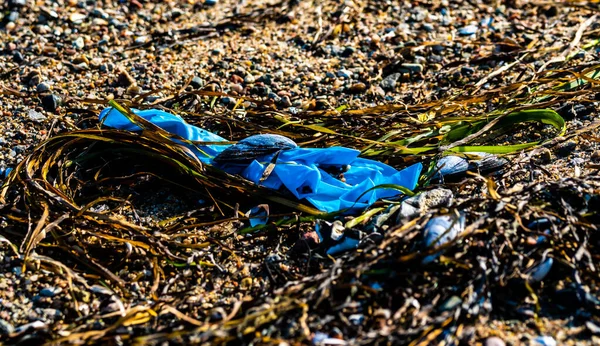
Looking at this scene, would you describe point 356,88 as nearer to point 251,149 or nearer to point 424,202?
point 251,149

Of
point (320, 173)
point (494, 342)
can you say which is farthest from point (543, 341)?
point (320, 173)

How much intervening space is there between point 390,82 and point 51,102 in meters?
1.98

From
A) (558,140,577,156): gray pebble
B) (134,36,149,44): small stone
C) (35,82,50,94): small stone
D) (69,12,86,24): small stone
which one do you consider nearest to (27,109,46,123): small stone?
(35,82,50,94): small stone

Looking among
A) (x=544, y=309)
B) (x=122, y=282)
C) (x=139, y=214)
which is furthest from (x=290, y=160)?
(x=544, y=309)

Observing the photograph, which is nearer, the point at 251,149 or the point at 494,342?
the point at 494,342

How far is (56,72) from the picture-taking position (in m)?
4.37

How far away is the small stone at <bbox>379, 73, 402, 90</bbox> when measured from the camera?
4.39 m

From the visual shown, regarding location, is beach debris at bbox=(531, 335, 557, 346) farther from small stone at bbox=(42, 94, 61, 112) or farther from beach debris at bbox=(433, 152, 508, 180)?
small stone at bbox=(42, 94, 61, 112)

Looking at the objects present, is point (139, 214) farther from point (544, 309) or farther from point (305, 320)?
point (544, 309)

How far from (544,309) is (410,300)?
1.56ft

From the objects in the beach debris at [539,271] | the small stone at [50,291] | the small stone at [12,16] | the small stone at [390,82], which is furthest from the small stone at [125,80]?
the beach debris at [539,271]

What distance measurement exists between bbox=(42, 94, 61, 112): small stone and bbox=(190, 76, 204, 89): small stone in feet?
2.54

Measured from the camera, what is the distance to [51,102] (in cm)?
403

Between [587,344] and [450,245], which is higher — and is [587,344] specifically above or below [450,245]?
below
